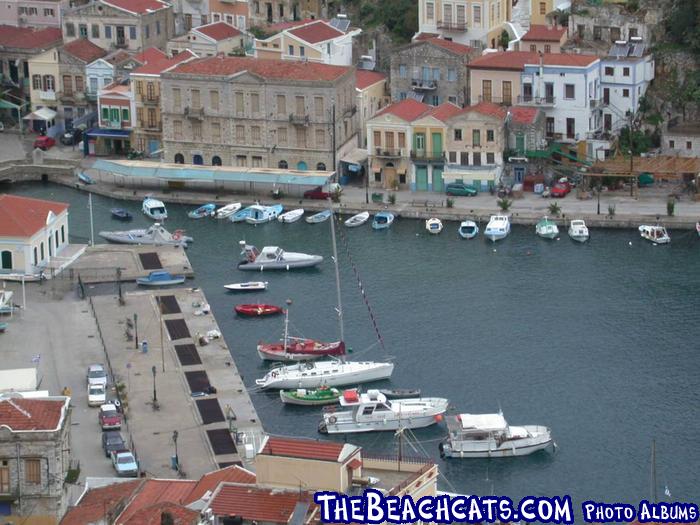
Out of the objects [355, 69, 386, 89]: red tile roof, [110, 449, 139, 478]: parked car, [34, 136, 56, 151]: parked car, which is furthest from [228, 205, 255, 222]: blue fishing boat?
[110, 449, 139, 478]: parked car

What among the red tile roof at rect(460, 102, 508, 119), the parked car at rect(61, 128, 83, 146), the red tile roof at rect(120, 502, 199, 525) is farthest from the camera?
the parked car at rect(61, 128, 83, 146)

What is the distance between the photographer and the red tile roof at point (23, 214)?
110969 millimetres

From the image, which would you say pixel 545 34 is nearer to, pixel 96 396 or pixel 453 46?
pixel 453 46

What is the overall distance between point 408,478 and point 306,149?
62.7 metres

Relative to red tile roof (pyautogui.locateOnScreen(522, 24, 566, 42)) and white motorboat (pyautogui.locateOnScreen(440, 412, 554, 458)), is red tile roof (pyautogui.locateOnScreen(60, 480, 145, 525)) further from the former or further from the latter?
red tile roof (pyautogui.locateOnScreen(522, 24, 566, 42))

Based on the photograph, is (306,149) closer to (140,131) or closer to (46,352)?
(140,131)

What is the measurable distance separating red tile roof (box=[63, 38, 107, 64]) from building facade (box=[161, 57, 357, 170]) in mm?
10280

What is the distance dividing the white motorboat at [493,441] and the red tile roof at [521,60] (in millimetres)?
41766

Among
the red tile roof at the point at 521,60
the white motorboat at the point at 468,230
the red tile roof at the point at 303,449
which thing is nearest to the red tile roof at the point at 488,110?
the red tile roof at the point at 521,60

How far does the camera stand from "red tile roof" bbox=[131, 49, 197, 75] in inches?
5263

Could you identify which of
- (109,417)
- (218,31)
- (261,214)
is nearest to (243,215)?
(261,214)

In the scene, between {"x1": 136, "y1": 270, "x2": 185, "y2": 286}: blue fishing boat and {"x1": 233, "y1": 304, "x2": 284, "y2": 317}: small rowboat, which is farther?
{"x1": 136, "y1": 270, "x2": 185, "y2": 286}: blue fishing boat

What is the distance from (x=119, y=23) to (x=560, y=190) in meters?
33.3

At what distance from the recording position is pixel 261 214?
123 metres
